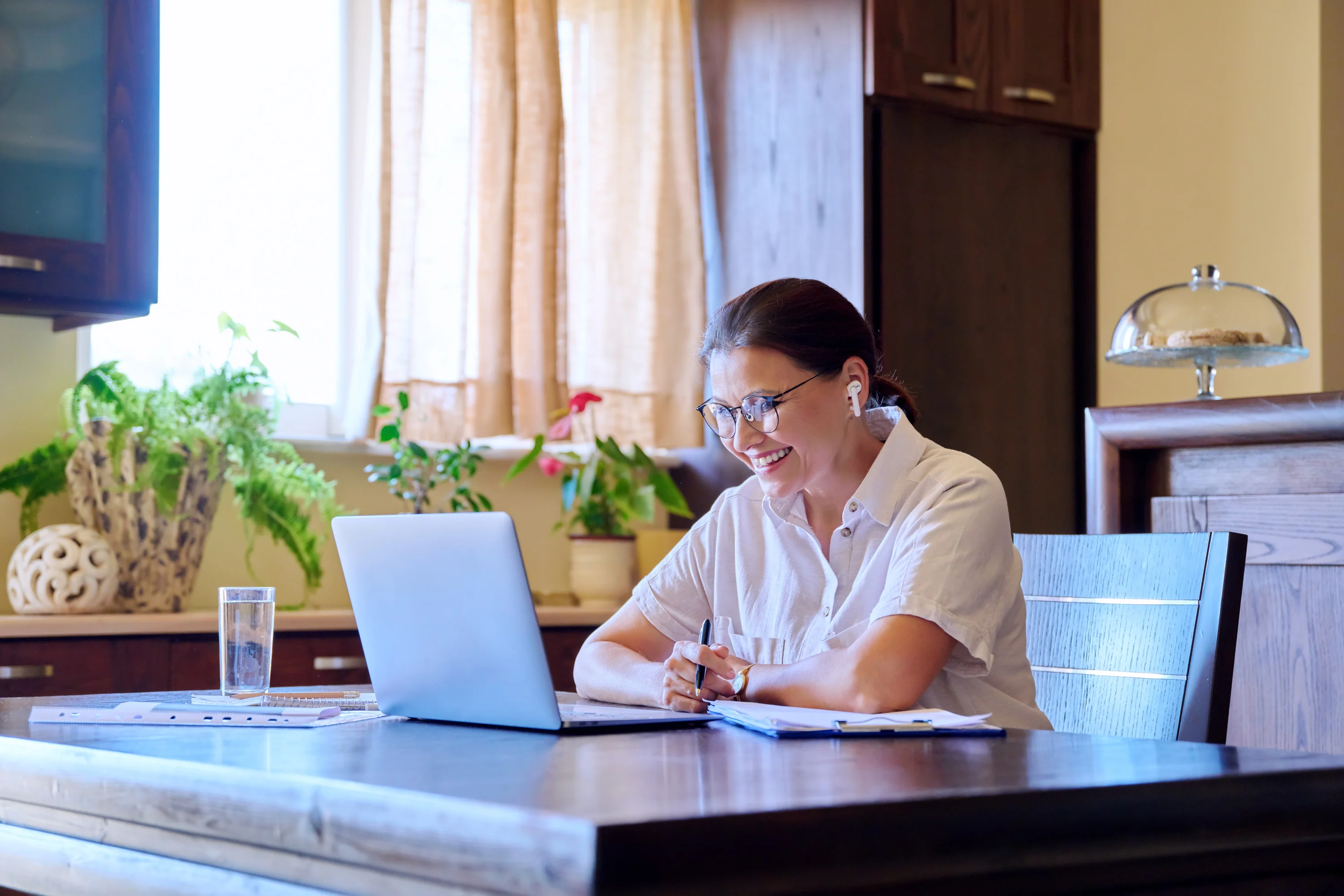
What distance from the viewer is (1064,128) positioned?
3529 mm

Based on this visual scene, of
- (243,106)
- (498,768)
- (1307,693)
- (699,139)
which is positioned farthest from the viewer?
(699,139)

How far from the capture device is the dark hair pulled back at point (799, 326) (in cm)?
178

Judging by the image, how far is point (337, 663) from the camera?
2.65 meters

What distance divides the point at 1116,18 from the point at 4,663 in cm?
306

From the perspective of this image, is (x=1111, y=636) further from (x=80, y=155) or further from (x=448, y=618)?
(x=80, y=155)

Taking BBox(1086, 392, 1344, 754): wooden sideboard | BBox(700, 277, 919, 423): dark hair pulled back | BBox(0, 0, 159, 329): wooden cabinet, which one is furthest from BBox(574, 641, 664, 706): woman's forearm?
BBox(0, 0, 159, 329): wooden cabinet

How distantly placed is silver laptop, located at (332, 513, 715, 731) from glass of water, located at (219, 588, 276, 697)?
0.42 feet

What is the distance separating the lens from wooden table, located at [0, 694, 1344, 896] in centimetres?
72

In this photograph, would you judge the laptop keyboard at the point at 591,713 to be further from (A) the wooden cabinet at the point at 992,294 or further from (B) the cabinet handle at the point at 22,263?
(A) the wooden cabinet at the point at 992,294

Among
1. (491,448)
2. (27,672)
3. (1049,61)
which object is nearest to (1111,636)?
(27,672)

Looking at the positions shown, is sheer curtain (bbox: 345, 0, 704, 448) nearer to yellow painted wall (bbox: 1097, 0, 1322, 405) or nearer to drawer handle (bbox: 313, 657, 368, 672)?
drawer handle (bbox: 313, 657, 368, 672)

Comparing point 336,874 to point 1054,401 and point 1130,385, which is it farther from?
point 1130,385

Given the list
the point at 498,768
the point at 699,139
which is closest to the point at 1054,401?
the point at 699,139

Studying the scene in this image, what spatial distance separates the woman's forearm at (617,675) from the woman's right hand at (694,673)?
4 cm
